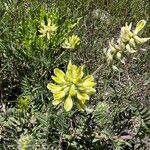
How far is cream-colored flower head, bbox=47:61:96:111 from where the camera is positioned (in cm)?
152

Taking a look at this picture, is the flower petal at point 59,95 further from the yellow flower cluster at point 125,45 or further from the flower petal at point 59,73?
the yellow flower cluster at point 125,45

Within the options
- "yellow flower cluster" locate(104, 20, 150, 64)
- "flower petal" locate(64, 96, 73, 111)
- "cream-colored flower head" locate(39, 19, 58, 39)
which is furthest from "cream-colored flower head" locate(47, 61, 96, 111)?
"cream-colored flower head" locate(39, 19, 58, 39)

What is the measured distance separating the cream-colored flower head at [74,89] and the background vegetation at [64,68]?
83mm

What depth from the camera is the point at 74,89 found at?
1527 millimetres

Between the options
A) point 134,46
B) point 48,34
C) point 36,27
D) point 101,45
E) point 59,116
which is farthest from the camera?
point 101,45

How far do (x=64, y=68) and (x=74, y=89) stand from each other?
1364 mm

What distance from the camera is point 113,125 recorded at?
223 centimetres

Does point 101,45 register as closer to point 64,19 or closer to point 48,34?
point 64,19

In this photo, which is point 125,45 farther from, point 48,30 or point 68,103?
point 48,30

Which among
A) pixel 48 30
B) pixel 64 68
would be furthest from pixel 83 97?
pixel 64 68

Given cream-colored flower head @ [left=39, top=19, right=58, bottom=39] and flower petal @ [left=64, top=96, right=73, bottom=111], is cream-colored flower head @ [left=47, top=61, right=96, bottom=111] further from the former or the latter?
cream-colored flower head @ [left=39, top=19, right=58, bottom=39]

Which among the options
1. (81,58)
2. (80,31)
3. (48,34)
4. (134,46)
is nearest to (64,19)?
(80,31)

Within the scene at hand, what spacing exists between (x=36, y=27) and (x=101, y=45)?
0.53m

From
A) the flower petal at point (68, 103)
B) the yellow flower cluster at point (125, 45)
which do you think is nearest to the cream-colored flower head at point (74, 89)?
the flower petal at point (68, 103)
